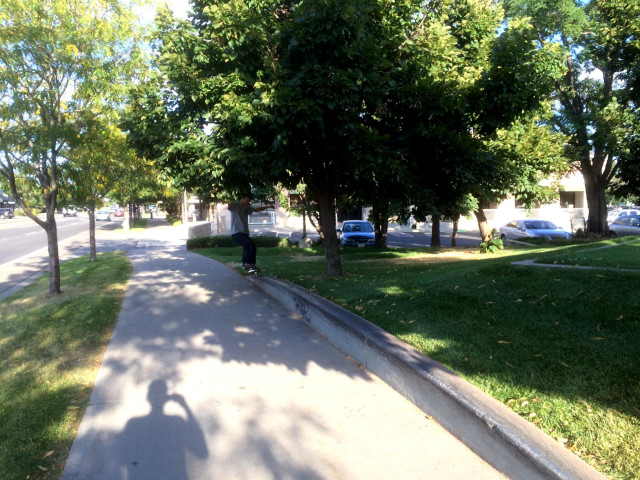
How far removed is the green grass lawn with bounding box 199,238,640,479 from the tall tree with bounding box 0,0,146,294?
5.83 m

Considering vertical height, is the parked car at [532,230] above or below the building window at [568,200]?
below

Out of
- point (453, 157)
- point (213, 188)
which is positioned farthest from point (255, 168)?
point (453, 157)

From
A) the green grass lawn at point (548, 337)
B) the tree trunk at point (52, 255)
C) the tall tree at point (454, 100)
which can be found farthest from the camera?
the tree trunk at point (52, 255)

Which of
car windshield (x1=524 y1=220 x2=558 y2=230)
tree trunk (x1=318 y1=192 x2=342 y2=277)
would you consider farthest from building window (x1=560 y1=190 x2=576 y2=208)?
tree trunk (x1=318 y1=192 x2=342 y2=277)

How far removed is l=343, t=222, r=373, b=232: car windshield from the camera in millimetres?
24125

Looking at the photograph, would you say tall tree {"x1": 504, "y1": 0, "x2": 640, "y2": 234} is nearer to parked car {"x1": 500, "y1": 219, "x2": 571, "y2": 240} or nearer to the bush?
parked car {"x1": 500, "y1": 219, "x2": 571, "y2": 240}

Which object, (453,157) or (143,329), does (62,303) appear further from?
(453,157)

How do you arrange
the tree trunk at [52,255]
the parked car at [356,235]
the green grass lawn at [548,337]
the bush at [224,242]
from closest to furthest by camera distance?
the green grass lawn at [548,337] → the tree trunk at [52,255] → the bush at [224,242] → the parked car at [356,235]

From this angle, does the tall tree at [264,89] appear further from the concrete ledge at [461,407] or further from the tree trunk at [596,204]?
the tree trunk at [596,204]

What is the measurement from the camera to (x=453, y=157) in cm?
803

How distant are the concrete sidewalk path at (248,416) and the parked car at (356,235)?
620 inches

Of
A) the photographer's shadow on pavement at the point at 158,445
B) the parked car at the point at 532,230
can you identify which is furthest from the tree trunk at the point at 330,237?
the parked car at the point at 532,230

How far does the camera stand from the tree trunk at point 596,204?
2241 cm

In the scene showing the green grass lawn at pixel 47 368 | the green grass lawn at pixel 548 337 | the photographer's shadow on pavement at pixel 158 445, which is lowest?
the photographer's shadow on pavement at pixel 158 445
